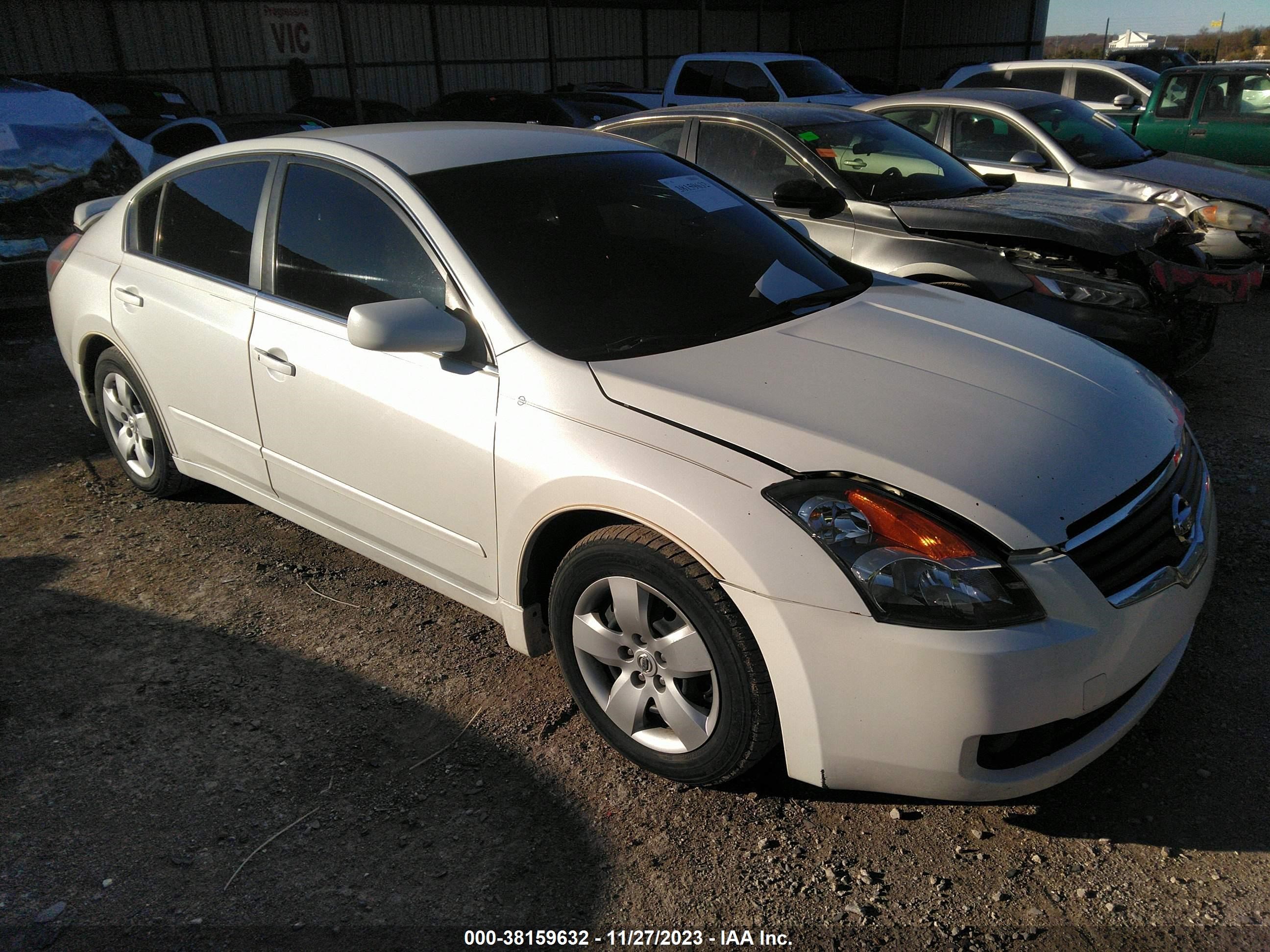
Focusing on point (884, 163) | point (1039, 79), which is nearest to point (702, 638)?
point (884, 163)

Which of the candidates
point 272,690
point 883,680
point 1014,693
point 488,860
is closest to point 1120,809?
point 1014,693

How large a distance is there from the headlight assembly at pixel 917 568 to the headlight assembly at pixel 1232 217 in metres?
6.30

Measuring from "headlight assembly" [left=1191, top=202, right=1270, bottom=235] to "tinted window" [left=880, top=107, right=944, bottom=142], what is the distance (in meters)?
2.03

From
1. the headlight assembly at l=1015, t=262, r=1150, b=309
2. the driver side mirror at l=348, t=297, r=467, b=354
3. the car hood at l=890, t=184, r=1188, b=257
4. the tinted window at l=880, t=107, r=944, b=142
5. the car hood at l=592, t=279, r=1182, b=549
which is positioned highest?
the driver side mirror at l=348, t=297, r=467, b=354

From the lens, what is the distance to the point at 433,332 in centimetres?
271

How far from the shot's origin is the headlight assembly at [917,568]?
216cm

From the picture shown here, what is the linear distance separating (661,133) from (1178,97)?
668cm

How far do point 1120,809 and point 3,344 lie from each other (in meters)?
7.70

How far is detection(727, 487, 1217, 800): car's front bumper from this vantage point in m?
2.14

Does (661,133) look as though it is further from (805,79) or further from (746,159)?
(805,79)

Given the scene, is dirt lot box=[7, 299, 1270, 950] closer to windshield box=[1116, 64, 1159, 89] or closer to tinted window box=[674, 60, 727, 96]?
windshield box=[1116, 64, 1159, 89]

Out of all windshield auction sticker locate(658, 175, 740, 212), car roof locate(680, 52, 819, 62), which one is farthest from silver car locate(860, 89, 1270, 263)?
car roof locate(680, 52, 819, 62)

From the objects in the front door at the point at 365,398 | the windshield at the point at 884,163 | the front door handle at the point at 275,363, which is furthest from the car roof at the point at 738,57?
the front door handle at the point at 275,363

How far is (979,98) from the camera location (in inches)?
310
